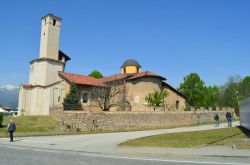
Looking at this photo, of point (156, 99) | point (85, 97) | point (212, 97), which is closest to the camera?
point (156, 99)

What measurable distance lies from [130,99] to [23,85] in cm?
1803

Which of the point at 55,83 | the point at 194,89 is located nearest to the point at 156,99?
the point at 55,83

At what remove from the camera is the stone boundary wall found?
3155 cm

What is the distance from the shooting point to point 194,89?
71.3 meters

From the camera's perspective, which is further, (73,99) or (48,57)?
(48,57)

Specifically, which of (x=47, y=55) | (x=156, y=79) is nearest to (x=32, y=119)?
(x=47, y=55)

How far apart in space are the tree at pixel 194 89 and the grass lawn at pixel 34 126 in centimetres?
4374

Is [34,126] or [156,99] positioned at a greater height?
[156,99]

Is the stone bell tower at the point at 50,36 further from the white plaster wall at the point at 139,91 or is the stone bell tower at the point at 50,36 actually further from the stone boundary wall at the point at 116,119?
the white plaster wall at the point at 139,91

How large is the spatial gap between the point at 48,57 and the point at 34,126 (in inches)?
700

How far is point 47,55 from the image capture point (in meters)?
46.9

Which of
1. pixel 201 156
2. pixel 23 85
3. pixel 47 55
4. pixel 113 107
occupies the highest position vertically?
pixel 47 55

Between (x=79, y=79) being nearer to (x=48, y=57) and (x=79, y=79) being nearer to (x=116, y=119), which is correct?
(x=48, y=57)

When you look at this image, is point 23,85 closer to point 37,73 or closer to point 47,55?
point 37,73
